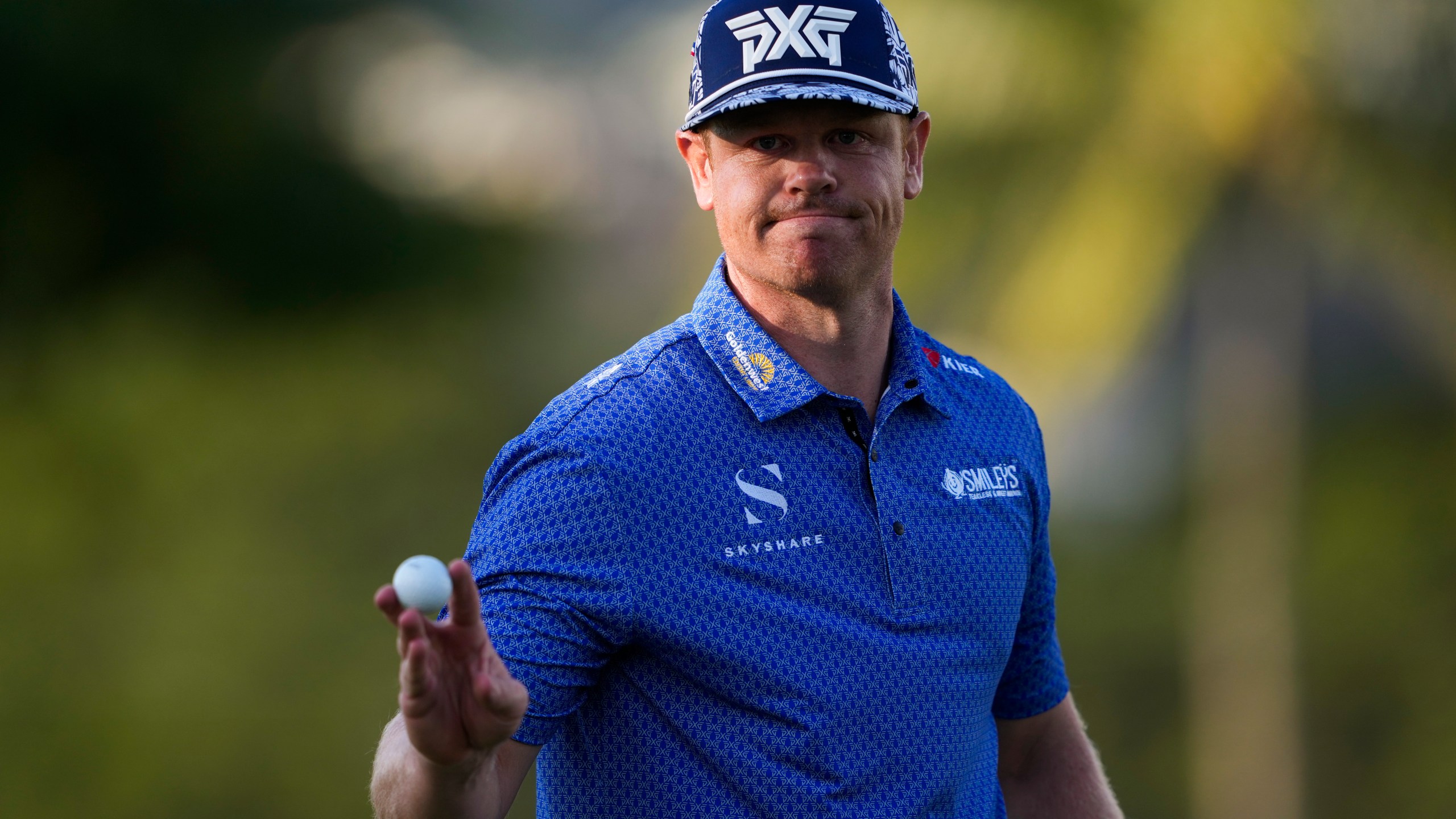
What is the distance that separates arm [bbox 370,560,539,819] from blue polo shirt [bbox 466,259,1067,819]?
6.8 inches

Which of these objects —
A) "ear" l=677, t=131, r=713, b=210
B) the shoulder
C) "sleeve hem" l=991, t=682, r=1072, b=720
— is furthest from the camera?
"sleeve hem" l=991, t=682, r=1072, b=720

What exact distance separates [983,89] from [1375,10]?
3638mm

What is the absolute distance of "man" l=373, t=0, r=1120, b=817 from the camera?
2.29 metres

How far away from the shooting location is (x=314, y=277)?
20.1m

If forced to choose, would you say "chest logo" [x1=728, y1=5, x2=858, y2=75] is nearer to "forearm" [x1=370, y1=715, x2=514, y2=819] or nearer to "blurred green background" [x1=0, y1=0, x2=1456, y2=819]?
"forearm" [x1=370, y1=715, x2=514, y2=819]

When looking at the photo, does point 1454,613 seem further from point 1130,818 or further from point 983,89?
point 983,89

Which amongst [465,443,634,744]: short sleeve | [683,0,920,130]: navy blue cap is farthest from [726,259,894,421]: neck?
[465,443,634,744]: short sleeve

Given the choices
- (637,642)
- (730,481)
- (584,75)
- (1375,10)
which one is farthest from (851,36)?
(584,75)

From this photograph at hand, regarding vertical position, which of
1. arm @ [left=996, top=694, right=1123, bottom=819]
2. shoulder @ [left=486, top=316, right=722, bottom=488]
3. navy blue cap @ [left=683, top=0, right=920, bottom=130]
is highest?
navy blue cap @ [left=683, top=0, right=920, bottom=130]

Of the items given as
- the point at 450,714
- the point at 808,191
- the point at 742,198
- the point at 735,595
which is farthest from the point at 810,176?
the point at 450,714

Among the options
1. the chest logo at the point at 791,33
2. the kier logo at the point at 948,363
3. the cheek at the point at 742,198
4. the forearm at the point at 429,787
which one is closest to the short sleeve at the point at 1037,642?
the kier logo at the point at 948,363

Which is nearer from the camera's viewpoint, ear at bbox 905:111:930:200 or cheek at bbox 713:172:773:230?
cheek at bbox 713:172:773:230

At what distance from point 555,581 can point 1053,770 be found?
145cm

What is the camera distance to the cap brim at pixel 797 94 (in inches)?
104
